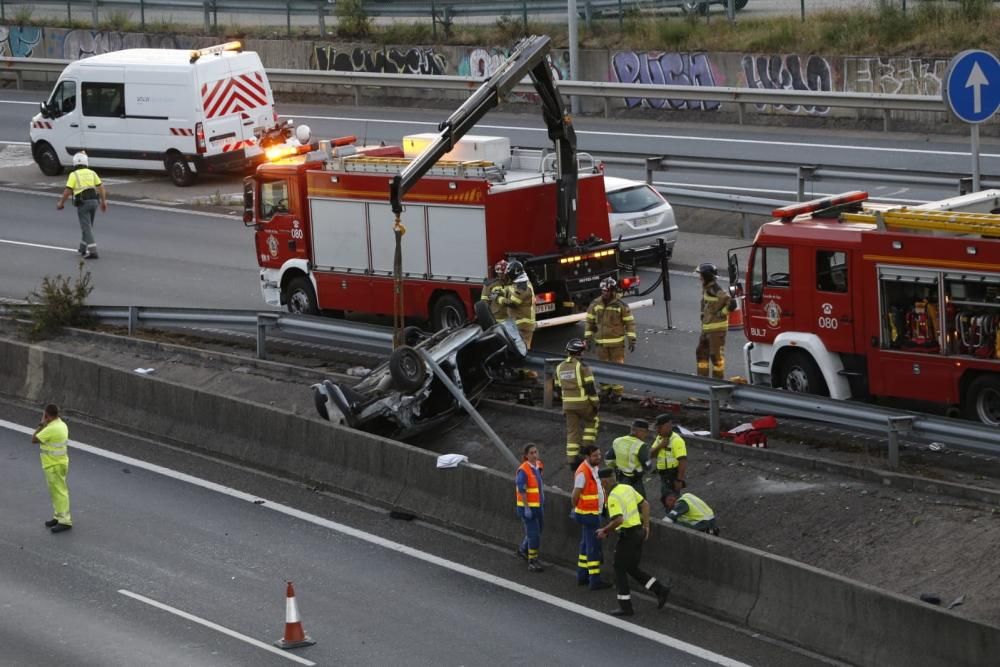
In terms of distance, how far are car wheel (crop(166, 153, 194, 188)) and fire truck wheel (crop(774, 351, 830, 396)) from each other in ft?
62.0

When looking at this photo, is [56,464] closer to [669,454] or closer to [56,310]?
[669,454]

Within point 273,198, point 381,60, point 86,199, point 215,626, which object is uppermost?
point 381,60

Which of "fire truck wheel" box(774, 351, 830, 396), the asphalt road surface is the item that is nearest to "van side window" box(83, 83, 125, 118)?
the asphalt road surface

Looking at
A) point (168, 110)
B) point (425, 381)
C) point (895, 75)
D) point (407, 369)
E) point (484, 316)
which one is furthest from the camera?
point (895, 75)

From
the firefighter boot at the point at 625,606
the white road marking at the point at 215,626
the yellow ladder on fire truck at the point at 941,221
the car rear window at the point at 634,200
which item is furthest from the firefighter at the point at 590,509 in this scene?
the car rear window at the point at 634,200

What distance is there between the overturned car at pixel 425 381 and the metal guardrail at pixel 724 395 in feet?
1.63

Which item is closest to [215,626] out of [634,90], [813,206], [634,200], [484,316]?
[484,316]

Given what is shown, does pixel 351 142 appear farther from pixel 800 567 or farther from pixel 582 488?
pixel 800 567

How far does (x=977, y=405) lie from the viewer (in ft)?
53.6

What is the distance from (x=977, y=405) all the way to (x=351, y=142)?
10739 mm

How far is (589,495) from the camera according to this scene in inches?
577

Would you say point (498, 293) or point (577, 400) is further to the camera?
point (498, 293)

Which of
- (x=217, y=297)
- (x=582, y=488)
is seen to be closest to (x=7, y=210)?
(x=217, y=297)

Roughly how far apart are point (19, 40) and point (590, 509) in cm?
3985
